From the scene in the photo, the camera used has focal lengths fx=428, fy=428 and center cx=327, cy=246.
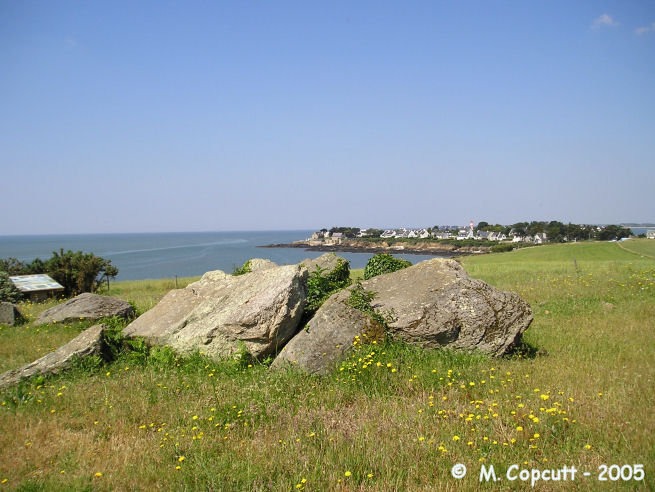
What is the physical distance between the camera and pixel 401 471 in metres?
5.15

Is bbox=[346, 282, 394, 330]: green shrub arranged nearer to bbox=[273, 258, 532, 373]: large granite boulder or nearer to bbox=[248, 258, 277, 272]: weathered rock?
bbox=[273, 258, 532, 373]: large granite boulder

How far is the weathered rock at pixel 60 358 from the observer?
359 inches

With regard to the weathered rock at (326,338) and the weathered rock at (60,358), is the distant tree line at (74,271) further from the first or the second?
the weathered rock at (326,338)

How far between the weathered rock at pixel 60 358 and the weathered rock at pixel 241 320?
1219 mm

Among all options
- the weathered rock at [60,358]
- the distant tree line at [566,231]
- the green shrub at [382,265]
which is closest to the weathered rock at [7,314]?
the weathered rock at [60,358]

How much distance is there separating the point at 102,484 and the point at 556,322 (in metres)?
13.0

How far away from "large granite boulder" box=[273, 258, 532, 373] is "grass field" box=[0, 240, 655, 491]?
15.7 inches

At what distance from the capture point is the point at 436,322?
9.85 metres

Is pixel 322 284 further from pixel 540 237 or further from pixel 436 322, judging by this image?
pixel 540 237

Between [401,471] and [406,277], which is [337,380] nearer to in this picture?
[401,471]

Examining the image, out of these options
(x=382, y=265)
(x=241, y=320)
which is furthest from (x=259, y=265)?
(x=241, y=320)

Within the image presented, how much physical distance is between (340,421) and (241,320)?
13.4ft

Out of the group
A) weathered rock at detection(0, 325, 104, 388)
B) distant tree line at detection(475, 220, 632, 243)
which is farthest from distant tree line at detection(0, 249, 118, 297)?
distant tree line at detection(475, 220, 632, 243)

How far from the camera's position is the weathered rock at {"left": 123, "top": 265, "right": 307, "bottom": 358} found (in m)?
9.87
